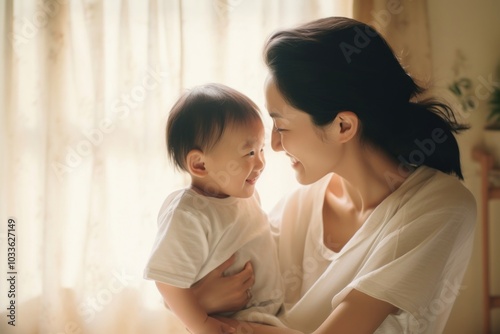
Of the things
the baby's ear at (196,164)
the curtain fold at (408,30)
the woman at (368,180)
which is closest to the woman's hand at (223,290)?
the woman at (368,180)

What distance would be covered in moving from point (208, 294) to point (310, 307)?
0.29m

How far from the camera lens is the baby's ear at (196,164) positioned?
63.4 inches

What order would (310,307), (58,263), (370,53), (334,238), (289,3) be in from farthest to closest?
(58,263) → (289,3) → (334,238) → (310,307) → (370,53)

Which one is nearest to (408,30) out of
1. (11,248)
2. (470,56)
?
(470,56)

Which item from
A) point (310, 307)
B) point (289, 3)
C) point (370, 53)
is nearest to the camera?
point (370, 53)

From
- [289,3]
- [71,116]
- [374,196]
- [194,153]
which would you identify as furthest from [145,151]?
[374,196]

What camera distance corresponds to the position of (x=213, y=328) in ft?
5.08

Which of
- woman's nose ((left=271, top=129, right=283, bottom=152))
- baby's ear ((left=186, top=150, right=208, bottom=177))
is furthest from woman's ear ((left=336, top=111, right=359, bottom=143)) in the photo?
baby's ear ((left=186, top=150, right=208, bottom=177))

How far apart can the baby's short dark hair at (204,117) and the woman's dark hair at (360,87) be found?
13cm

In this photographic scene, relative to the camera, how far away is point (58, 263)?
109 inches

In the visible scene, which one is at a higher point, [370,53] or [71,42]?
[370,53]

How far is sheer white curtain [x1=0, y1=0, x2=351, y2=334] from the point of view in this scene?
2.59m

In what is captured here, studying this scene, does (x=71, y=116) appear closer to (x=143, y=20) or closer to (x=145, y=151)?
(x=145, y=151)

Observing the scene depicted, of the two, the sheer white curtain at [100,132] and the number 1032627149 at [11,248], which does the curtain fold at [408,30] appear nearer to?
the sheer white curtain at [100,132]
